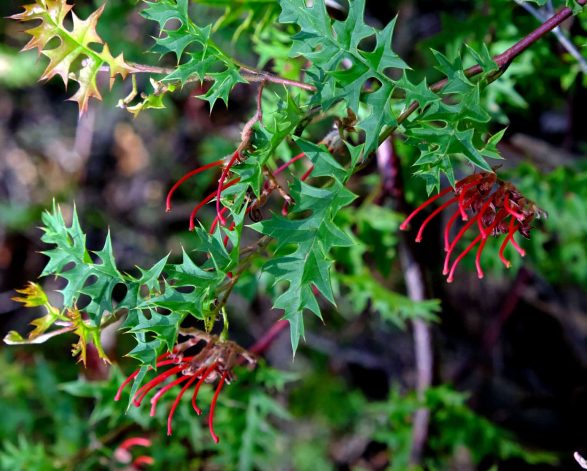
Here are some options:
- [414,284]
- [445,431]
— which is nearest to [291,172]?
[414,284]

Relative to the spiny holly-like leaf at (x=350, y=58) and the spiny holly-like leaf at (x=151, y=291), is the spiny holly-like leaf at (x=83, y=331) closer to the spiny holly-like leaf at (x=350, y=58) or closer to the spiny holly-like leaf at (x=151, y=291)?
the spiny holly-like leaf at (x=151, y=291)

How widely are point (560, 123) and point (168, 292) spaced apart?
2322 mm

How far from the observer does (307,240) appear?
102 cm

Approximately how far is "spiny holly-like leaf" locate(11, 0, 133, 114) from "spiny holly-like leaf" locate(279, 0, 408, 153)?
0.33 metres

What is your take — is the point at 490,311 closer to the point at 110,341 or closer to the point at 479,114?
the point at 110,341

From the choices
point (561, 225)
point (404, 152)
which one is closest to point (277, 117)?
point (404, 152)

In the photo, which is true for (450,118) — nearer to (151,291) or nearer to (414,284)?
(151,291)

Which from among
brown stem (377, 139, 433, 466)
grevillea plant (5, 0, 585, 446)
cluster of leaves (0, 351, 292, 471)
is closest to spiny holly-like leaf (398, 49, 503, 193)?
grevillea plant (5, 0, 585, 446)

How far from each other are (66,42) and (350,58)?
0.50 m

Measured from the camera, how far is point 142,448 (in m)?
2.41

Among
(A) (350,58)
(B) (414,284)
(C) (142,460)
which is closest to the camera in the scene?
(A) (350,58)

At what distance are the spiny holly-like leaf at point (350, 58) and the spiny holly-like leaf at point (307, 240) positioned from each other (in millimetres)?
86

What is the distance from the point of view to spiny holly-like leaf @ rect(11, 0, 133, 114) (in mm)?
1102

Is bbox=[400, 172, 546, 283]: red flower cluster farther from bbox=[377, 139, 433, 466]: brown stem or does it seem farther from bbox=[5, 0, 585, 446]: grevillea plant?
bbox=[377, 139, 433, 466]: brown stem
